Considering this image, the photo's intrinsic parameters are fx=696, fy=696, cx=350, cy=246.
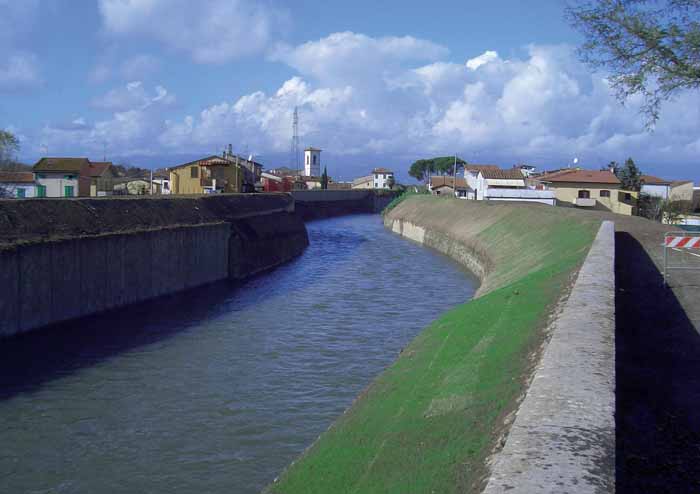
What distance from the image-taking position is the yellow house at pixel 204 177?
63781mm

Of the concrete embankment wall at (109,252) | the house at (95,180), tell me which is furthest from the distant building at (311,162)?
the concrete embankment wall at (109,252)

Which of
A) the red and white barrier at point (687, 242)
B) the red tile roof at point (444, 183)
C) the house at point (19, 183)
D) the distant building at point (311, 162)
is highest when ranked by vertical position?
the distant building at point (311, 162)

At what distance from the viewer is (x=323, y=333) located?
79.3 ft

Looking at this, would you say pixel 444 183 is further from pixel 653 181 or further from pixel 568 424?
pixel 568 424

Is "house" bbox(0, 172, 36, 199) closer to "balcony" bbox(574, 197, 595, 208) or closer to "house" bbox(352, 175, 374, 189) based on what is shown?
"balcony" bbox(574, 197, 595, 208)

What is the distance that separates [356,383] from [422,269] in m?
26.5

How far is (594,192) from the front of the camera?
7044cm

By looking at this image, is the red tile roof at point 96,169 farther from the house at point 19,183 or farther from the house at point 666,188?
the house at point 666,188

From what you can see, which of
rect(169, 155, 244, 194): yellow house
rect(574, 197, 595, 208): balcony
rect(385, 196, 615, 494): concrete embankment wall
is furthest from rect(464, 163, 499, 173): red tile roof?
rect(385, 196, 615, 494): concrete embankment wall

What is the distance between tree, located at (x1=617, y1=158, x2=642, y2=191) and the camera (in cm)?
7806

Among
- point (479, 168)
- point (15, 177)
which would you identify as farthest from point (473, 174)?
point (15, 177)

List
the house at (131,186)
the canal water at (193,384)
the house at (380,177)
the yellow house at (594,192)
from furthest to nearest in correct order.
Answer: the house at (380,177) → the house at (131,186) → the yellow house at (594,192) → the canal water at (193,384)

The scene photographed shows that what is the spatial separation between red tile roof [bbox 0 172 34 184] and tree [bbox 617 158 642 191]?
6098 cm

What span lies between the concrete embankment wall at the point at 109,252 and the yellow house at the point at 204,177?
17.4 metres
